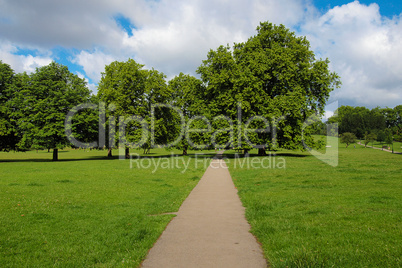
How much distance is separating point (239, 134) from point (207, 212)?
25497mm

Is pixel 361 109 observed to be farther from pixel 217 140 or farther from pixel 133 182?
pixel 133 182

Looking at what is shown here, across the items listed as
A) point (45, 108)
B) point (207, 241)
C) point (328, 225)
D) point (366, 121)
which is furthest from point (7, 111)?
point (366, 121)

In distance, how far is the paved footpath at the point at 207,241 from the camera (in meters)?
5.55

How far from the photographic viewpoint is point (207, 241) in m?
6.79

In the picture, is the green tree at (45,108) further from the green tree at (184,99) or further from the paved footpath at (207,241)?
the paved footpath at (207,241)

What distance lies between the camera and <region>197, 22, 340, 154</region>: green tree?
35531 mm

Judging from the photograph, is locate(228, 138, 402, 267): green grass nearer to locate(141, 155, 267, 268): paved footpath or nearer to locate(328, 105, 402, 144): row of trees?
locate(141, 155, 267, 268): paved footpath

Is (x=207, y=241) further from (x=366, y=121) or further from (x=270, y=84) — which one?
(x=366, y=121)

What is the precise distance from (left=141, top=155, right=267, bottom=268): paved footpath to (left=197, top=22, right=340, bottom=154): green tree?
25.9 m

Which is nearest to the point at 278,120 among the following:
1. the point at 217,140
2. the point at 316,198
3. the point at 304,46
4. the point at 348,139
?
the point at 217,140

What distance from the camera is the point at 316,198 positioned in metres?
11.4

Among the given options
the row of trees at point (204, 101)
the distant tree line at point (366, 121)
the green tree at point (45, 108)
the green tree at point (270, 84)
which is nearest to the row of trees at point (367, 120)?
the distant tree line at point (366, 121)

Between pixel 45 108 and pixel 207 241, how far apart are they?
3833cm

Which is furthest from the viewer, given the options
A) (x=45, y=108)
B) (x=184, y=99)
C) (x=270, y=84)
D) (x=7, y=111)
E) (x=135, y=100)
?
(x=184, y=99)
